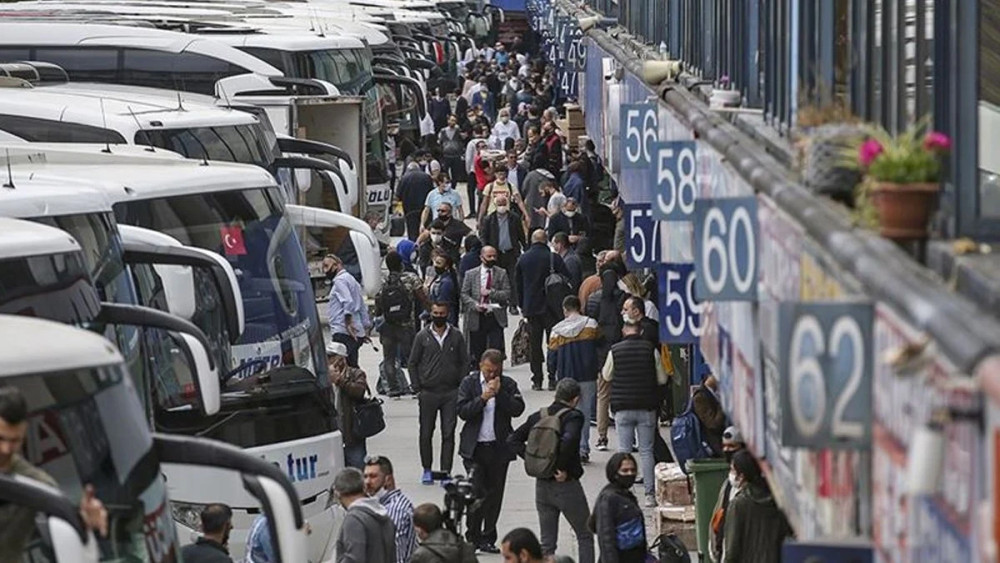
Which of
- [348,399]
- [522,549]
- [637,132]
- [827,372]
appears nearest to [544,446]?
[637,132]

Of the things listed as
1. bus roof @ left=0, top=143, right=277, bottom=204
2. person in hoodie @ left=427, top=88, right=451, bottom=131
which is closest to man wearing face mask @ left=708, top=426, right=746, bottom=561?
bus roof @ left=0, top=143, right=277, bottom=204

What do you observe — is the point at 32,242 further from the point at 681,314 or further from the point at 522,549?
the point at 681,314

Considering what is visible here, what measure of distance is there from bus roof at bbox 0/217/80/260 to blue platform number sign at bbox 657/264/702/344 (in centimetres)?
355

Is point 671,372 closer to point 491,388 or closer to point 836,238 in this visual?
point 491,388

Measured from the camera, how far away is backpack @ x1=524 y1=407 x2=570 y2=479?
16.9 meters

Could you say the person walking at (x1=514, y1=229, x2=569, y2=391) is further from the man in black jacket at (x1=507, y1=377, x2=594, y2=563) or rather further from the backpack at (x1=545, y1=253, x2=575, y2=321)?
the man in black jacket at (x1=507, y1=377, x2=594, y2=563)

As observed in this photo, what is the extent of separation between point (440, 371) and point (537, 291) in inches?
204

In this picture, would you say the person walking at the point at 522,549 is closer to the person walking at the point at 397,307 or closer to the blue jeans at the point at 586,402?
the blue jeans at the point at 586,402

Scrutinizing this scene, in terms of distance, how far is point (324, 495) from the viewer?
16.9 m

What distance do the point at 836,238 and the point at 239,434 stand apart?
9222 millimetres

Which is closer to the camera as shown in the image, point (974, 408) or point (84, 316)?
point (974, 408)

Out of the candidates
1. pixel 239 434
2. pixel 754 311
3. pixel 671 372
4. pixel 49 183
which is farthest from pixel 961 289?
pixel 671 372

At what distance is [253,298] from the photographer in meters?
17.4

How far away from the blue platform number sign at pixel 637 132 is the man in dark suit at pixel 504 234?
417 inches
